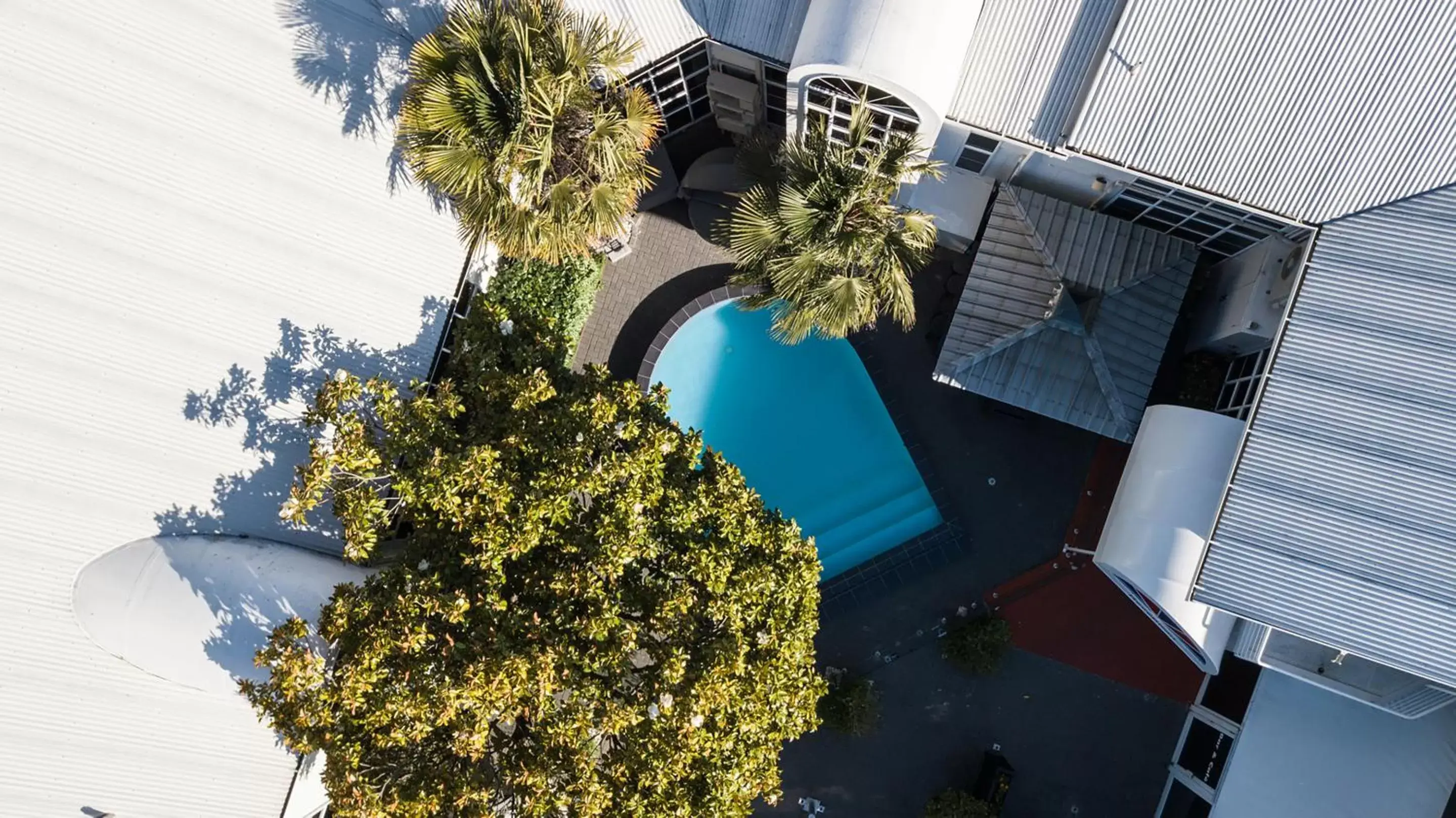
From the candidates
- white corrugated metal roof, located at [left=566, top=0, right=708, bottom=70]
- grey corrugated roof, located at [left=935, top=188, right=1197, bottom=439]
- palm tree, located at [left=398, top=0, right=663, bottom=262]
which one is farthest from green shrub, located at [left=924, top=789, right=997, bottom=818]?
white corrugated metal roof, located at [left=566, top=0, right=708, bottom=70]

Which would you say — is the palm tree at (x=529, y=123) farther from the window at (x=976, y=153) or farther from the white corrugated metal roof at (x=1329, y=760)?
the white corrugated metal roof at (x=1329, y=760)

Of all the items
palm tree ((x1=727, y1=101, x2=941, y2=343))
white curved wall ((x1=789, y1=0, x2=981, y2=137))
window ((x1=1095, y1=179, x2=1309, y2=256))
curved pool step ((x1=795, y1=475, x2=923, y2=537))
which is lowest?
curved pool step ((x1=795, y1=475, x2=923, y2=537))

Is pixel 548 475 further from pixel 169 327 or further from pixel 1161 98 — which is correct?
pixel 1161 98

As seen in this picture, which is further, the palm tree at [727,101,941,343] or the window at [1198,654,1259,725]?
the window at [1198,654,1259,725]

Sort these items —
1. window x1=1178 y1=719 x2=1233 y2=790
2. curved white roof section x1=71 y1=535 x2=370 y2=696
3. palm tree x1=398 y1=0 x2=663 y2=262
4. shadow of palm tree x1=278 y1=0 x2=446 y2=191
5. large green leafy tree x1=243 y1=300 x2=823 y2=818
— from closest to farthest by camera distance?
1. large green leafy tree x1=243 y1=300 x2=823 y2=818
2. palm tree x1=398 y1=0 x2=663 y2=262
3. curved white roof section x1=71 y1=535 x2=370 y2=696
4. shadow of palm tree x1=278 y1=0 x2=446 y2=191
5. window x1=1178 y1=719 x2=1233 y2=790

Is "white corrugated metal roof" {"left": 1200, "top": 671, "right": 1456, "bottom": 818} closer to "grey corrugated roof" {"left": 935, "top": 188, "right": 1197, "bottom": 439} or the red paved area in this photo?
the red paved area

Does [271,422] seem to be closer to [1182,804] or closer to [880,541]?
[880,541]
